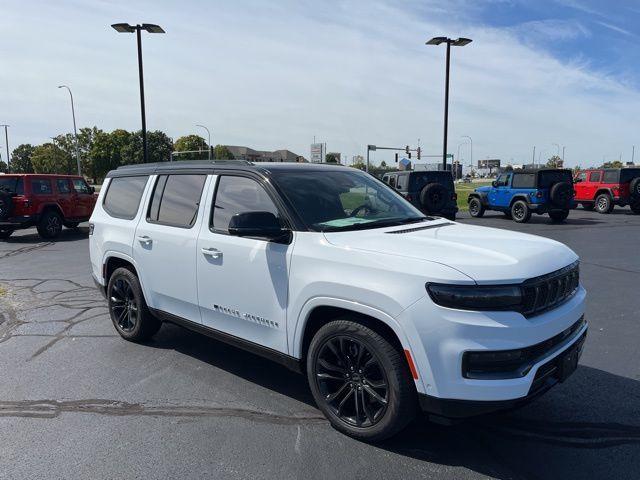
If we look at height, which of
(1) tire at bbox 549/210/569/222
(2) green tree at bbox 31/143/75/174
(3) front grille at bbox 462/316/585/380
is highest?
(2) green tree at bbox 31/143/75/174

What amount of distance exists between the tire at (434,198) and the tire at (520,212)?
4.39 meters

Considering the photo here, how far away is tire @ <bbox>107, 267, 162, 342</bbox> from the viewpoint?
4.89 m

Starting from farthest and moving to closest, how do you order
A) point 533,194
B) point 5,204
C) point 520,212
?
point 520,212
point 533,194
point 5,204

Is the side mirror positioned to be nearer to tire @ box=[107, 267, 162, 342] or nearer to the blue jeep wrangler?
tire @ box=[107, 267, 162, 342]

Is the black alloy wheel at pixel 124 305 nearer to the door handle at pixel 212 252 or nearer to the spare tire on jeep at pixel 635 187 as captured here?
the door handle at pixel 212 252

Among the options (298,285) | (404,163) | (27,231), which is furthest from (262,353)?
(404,163)

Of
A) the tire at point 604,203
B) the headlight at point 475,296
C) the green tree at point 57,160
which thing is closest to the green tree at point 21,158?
the green tree at point 57,160

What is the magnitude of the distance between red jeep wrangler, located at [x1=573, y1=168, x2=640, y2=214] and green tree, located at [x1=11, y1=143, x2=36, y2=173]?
10090cm

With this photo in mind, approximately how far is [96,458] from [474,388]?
233cm

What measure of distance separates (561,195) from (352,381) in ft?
54.2

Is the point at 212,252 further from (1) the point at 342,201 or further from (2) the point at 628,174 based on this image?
(2) the point at 628,174

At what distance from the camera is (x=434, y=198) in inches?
594

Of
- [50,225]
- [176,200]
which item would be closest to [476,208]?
[50,225]

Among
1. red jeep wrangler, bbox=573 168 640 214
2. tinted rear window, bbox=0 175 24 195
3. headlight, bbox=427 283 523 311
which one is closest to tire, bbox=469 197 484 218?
red jeep wrangler, bbox=573 168 640 214
